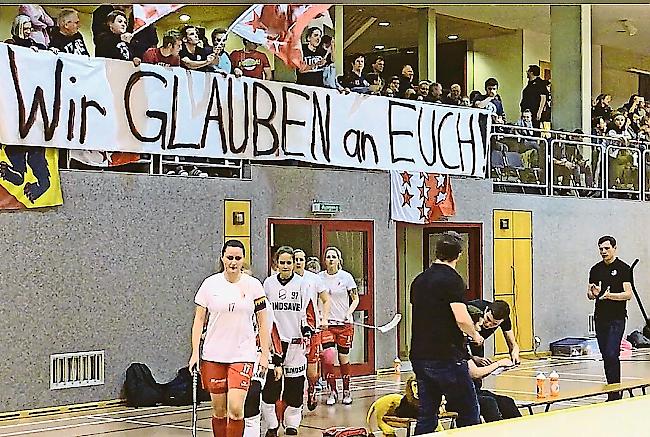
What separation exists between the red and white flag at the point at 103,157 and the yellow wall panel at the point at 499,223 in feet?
24.6

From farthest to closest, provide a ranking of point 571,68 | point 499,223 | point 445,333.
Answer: point 571,68 < point 499,223 < point 445,333

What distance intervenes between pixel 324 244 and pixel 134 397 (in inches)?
158

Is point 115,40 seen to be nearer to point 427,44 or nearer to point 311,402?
point 311,402

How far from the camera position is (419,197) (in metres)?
16.5

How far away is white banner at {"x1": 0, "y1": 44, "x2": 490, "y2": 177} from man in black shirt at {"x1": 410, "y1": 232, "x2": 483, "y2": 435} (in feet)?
17.9

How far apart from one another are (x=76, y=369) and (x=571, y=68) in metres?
13.2

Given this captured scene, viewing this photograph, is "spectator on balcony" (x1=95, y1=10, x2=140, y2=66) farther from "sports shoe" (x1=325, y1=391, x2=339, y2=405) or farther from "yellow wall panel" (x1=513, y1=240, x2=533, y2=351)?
"yellow wall panel" (x1=513, y1=240, x2=533, y2=351)

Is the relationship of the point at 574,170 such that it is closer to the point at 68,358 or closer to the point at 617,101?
the point at 617,101

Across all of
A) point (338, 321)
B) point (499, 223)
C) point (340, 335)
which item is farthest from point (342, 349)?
point (499, 223)

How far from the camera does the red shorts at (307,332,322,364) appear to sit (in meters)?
11.7

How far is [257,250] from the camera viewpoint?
46.6ft

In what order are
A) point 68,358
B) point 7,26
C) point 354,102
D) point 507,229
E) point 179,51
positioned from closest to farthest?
1. point 68,358
2. point 179,51
3. point 354,102
4. point 7,26
5. point 507,229

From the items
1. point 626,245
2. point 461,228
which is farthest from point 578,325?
point 461,228

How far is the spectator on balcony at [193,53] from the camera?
1305 cm
